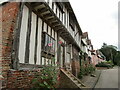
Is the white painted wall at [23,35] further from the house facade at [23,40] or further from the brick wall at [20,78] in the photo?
the brick wall at [20,78]

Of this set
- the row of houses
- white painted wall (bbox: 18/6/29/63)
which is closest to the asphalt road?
the row of houses

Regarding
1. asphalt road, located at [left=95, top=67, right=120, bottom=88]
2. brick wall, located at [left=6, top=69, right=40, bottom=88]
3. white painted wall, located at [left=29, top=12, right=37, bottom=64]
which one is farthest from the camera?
asphalt road, located at [left=95, top=67, right=120, bottom=88]

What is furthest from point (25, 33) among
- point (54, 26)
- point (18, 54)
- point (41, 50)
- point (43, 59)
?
point (54, 26)

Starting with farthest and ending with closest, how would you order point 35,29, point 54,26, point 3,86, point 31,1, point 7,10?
point 54,26 → point 35,29 → point 31,1 → point 7,10 → point 3,86

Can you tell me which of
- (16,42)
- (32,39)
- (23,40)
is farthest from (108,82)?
(16,42)

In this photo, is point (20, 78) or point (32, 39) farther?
point (32, 39)

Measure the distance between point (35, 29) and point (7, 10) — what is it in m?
1.26

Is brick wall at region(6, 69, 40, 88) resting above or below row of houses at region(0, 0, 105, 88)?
below

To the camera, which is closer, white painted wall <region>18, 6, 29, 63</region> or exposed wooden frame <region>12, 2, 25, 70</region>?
exposed wooden frame <region>12, 2, 25, 70</region>

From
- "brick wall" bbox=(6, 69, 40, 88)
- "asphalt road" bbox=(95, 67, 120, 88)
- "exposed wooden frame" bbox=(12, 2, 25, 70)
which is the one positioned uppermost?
"exposed wooden frame" bbox=(12, 2, 25, 70)

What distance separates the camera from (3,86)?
3215 millimetres

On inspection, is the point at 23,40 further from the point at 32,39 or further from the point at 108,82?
the point at 108,82

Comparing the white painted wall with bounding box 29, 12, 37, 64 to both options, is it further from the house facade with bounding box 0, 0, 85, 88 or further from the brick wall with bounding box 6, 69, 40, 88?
the brick wall with bounding box 6, 69, 40, 88

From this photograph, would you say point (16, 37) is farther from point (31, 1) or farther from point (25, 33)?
point (31, 1)
